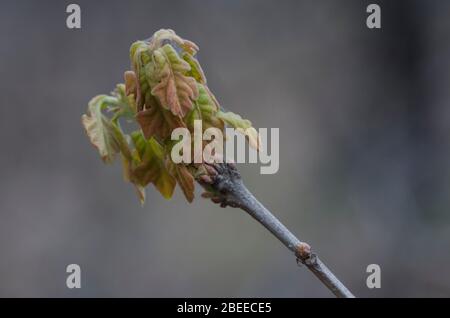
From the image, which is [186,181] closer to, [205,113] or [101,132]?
[205,113]

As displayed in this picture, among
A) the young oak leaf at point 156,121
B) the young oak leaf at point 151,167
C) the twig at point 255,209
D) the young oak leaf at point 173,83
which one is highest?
the young oak leaf at point 173,83

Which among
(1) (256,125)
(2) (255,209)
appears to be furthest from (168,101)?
(1) (256,125)

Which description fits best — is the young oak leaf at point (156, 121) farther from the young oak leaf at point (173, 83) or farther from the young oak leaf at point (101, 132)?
the young oak leaf at point (101, 132)

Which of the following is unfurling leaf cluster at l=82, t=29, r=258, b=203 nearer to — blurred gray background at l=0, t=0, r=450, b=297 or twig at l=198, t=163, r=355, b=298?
twig at l=198, t=163, r=355, b=298

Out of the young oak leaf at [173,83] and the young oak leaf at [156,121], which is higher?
the young oak leaf at [173,83]

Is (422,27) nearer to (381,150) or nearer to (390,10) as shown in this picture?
(390,10)

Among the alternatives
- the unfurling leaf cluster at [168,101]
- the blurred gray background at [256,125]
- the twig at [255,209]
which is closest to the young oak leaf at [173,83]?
the unfurling leaf cluster at [168,101]
